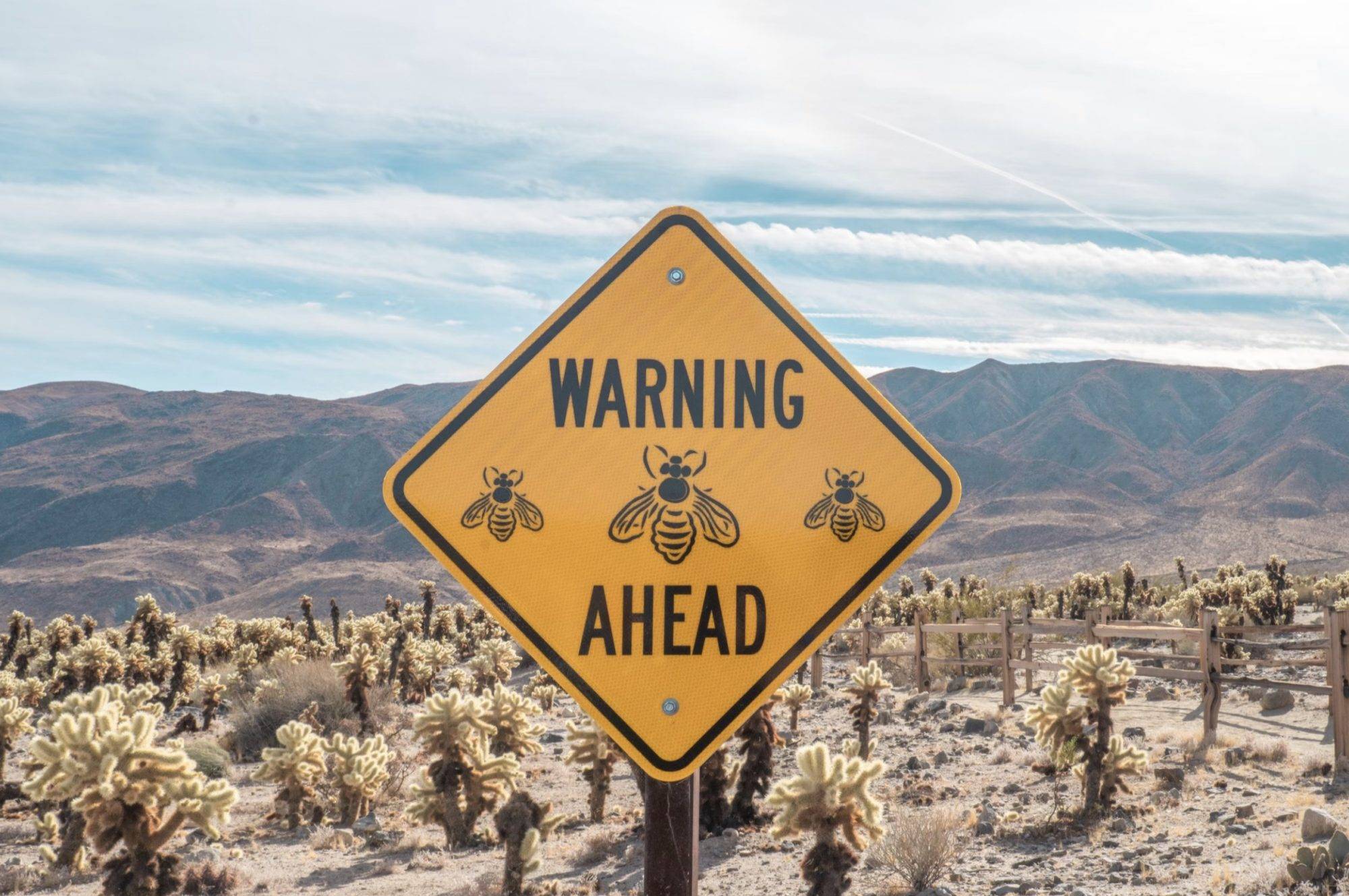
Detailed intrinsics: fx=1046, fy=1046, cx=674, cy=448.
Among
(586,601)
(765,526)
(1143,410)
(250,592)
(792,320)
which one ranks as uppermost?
(1143,410)

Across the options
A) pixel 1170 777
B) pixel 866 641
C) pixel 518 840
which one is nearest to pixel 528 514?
pixel 518 840

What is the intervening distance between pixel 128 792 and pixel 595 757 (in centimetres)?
506

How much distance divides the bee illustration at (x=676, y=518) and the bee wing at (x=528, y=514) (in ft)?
0.55

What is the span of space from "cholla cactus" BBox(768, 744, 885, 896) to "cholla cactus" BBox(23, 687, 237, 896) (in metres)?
3.57

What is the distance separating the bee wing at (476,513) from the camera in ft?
8.15

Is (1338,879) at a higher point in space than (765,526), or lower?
lower

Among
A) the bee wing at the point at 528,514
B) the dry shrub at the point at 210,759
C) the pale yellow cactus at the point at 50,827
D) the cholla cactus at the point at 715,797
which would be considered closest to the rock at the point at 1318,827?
the cholla cactus at the point at 715,797

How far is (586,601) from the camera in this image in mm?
2457

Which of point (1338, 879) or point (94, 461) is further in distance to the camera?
point (94, 461)

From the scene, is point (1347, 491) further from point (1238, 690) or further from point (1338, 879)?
point (1338, 879)

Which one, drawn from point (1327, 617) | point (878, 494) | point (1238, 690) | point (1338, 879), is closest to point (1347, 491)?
point (1238, 690)

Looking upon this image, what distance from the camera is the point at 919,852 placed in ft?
26.1

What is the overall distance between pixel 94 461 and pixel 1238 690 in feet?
439

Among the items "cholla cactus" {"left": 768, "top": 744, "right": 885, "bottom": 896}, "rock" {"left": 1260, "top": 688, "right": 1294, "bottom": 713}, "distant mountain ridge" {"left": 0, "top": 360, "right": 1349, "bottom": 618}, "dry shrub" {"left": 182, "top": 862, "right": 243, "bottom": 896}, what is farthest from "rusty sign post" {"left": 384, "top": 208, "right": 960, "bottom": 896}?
"distant mountain ridge" {"left": 0, "top": 360, "right": 1349, "bottom": 618}
